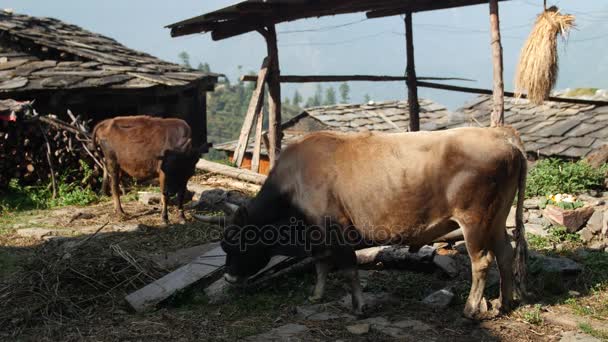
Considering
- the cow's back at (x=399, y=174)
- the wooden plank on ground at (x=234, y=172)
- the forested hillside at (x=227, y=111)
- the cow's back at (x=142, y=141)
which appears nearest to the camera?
the cow's back at (x=399, y=174)

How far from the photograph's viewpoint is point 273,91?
9.91m

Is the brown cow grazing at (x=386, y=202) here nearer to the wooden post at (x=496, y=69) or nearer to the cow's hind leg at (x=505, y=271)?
the cow's hind leg at (x=505, y=271)

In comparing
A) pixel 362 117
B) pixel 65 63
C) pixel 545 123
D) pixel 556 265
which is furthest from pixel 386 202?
pixel 362 117

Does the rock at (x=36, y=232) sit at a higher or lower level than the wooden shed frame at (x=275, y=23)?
lower

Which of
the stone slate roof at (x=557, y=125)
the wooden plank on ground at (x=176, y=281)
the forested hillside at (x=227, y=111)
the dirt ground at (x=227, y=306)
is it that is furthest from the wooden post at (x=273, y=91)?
the forested hillside at (x=227, y=111)

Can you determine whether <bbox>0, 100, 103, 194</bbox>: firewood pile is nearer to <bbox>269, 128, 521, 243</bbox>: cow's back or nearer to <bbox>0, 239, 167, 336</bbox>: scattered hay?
<bbox>0, 239, 167, 336</bbox>: scattered hay

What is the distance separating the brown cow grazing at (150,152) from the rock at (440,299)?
467cm

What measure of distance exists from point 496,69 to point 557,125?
6.23 metres

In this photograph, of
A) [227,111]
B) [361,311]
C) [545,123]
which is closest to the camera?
[361,311]

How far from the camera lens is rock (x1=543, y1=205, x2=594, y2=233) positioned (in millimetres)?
7547

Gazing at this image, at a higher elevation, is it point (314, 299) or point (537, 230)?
point (314, 299)

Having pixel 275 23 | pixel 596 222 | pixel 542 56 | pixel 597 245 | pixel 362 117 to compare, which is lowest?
pixel 362 117

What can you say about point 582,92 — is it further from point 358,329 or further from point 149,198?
point 358,329

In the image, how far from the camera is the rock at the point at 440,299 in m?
5.39
